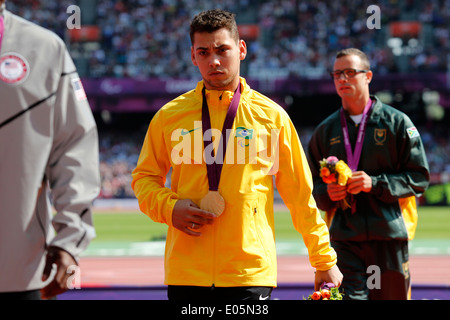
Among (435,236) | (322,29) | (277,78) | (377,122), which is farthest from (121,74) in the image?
(377,122)

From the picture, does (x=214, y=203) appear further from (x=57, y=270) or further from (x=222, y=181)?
(x=57, y=270)

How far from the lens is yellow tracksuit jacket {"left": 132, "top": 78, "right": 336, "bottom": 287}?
3266 millimetres

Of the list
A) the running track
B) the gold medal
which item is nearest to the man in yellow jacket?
the gold medal

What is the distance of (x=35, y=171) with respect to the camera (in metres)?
2.23

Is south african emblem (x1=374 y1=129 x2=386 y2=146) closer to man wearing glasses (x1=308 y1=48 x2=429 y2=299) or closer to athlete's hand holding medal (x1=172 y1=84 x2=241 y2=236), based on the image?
man wearing glasses (x1=308 y1=48 x2=429 y2=299)

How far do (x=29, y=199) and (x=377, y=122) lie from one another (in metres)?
3.49

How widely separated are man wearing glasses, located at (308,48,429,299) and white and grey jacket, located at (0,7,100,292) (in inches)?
113

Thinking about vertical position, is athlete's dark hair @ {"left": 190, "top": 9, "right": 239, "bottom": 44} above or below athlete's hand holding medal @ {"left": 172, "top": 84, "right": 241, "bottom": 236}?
above

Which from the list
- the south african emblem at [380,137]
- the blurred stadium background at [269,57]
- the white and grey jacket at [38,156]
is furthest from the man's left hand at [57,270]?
the blurred stadium background at [269,57]

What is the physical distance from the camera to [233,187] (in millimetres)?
3289

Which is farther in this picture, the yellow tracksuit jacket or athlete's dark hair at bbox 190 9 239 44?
athlete's dark hair at bbox 190 9 239 44

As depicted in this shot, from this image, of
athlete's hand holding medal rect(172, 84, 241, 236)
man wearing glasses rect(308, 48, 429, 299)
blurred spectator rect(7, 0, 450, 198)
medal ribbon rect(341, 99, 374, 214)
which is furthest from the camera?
blurred spectator rect(7, 0, 450, 198)

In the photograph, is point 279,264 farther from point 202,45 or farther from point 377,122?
point 202,45

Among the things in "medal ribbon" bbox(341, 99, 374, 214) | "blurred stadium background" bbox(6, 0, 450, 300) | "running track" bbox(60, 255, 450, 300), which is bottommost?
"running track" bbox(60, 255, 450, 300)
